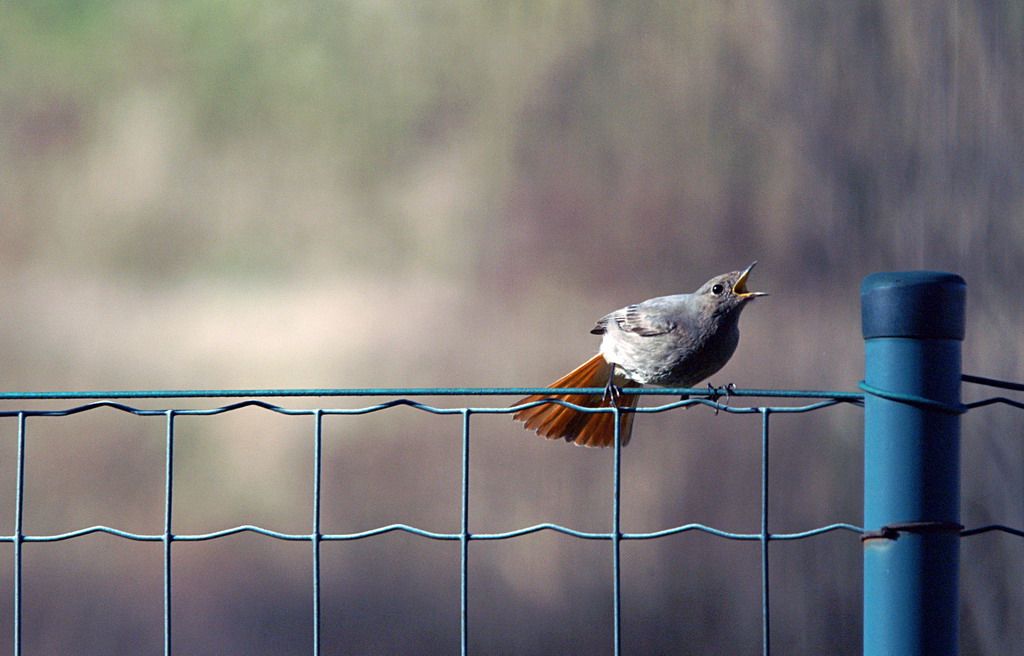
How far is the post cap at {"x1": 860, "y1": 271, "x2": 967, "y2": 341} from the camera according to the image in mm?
994

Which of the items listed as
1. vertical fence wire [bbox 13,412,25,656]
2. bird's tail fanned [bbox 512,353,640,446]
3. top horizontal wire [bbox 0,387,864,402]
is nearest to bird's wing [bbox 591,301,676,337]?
bird's tail fanned [bbox 512,353,640,446]

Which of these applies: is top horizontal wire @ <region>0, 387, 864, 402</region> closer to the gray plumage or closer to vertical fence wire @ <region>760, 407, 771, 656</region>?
vertical fence wire @ <region>760, 407, 771, 656</region>

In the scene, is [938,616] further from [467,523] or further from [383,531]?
[383,531]

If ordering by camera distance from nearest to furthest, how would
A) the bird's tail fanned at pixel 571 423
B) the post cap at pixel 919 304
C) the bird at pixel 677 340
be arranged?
the post cap at pixel 919 304 → the bird's tail fanned at pixel 571 423 → the bird at pixel 677 340

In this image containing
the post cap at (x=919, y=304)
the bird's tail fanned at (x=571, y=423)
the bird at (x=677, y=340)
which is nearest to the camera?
the post cap at (x=919, y=304)

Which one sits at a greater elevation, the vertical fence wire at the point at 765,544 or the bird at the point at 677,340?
the bird at the point at 677,340

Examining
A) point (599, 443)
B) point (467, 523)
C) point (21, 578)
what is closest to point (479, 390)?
point (467, 523)

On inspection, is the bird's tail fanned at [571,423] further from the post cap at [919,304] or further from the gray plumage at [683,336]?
the post cap at [919,304]

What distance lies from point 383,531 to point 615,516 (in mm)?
292

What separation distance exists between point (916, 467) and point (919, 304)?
0.17m

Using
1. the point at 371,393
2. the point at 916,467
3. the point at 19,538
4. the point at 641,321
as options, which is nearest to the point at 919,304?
the point at 916,467

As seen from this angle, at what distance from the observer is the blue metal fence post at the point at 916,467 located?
3.28 feet

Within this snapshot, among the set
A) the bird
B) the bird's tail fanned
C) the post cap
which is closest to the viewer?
the post cap

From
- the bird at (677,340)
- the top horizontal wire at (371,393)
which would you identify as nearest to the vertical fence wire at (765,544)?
the top horizontal wire at (371,393)
